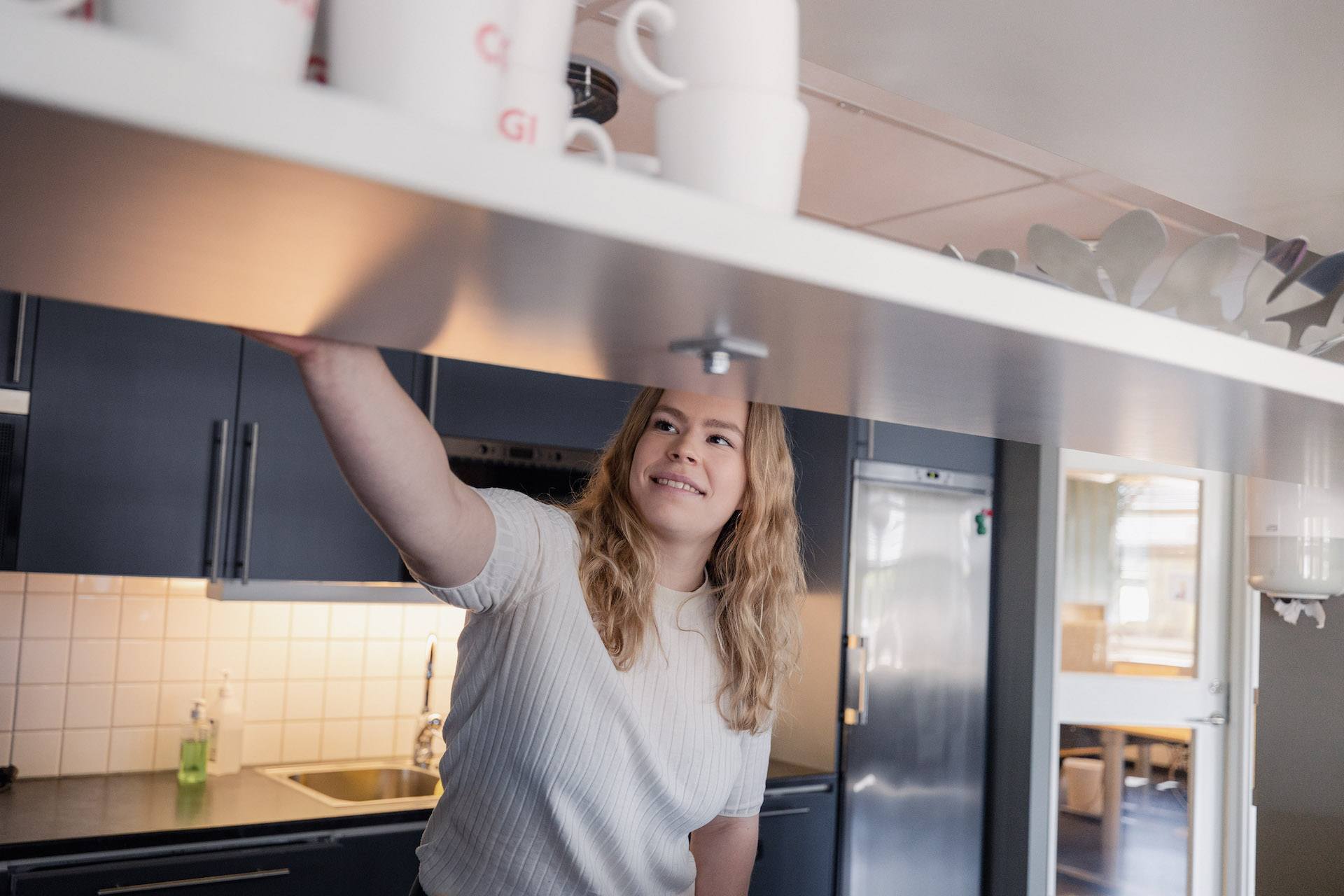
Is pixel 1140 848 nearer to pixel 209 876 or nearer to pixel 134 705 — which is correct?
pixel 209 876

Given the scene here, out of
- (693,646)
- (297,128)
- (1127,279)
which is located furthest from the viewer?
(693,646)

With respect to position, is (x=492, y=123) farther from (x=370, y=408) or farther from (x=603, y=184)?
(x=370, y=408)

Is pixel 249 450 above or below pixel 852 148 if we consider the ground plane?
below

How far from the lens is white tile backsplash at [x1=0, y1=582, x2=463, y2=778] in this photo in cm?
261

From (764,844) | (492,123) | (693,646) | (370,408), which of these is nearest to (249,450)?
(693,646)

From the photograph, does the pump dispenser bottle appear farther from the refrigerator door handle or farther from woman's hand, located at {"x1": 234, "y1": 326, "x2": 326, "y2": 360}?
woman's hand, located at {"x1": 234, "y1": 326, "x2": 326, "y2": 360}

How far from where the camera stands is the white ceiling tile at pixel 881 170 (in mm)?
2455

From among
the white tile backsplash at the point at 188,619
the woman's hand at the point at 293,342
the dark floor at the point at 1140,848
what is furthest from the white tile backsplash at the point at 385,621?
the woman's hand at the point at 293,342

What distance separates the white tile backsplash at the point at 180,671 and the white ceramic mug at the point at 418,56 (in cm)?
268

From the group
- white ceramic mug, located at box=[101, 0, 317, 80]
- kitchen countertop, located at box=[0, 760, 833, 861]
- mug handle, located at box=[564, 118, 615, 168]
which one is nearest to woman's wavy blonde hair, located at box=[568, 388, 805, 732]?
mug handle, located at box=[564, 118, 615, 168]

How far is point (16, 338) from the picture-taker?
2320 mm

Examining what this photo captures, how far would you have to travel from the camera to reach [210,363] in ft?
8.38

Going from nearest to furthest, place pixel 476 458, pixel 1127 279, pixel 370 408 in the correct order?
pixel 370 408 → pixel 1127 279 → pixel 476 458

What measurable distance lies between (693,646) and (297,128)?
125 centimetres
